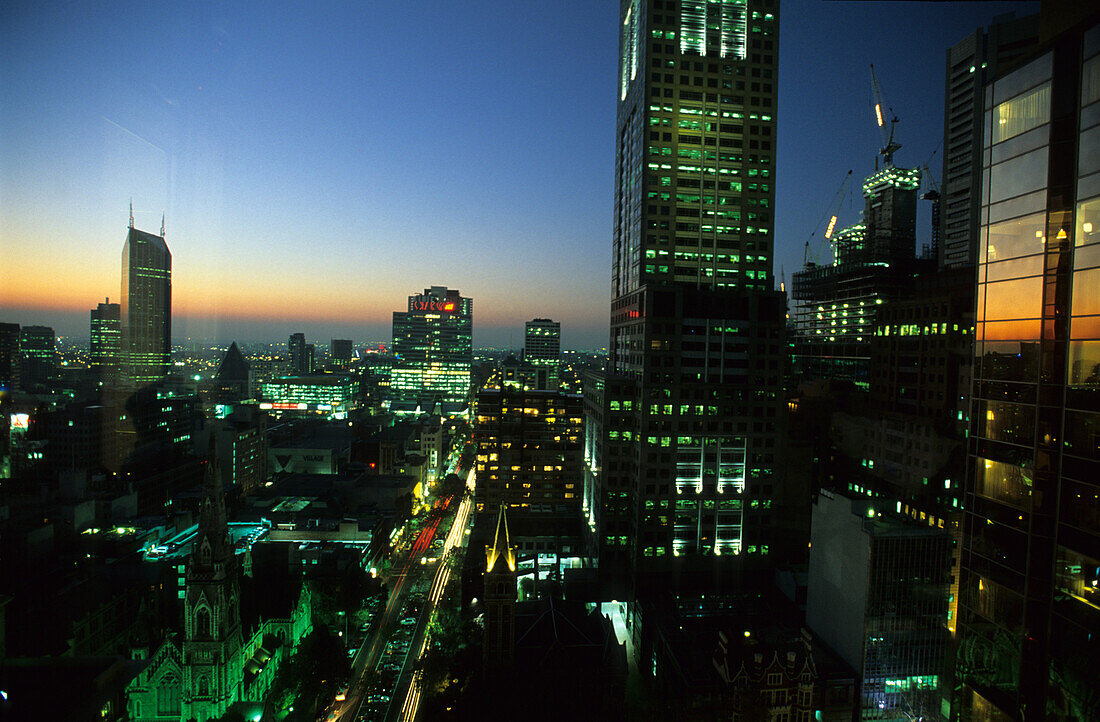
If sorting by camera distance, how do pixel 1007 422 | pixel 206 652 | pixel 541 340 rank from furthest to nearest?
1. pixel 541 340
2. pixel 206 652
3. pixel 1007 422

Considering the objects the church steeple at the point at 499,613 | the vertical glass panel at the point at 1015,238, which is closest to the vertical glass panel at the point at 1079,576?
the vertical glass panel at the point at 1015,238

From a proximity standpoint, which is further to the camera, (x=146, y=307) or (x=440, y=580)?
(x=440, y=580)

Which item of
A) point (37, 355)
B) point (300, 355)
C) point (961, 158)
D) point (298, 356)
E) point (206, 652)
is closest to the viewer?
point (37, 355)

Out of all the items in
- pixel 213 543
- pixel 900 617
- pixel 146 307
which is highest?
pixel 146 307

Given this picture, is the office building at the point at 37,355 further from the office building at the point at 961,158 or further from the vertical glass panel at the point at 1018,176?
the office building at the point at 961,158

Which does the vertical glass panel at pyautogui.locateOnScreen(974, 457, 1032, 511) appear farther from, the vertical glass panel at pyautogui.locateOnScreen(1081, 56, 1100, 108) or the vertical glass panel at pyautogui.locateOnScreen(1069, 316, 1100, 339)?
the vertical glass panel at pyautogui.locateOnScreen(1081, 56, 1100, 108)

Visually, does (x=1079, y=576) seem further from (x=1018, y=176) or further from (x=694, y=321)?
(x=694, y=321)

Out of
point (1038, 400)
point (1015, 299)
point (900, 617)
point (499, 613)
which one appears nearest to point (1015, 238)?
point (1015, 299)

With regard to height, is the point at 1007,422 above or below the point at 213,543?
above
